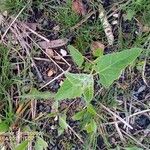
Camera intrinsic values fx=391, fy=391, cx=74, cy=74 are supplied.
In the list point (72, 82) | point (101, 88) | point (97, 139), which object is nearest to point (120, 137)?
point (97, 139)

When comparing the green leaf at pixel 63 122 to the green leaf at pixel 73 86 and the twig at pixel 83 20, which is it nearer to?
the green leaf at pixel 73 86

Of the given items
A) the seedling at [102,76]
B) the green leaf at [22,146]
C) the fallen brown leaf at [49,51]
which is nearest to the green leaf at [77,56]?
the seedling at [102,76]

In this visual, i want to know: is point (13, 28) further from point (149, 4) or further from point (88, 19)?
point (149, 4)

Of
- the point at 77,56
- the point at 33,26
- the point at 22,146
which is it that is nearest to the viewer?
the point at 77,56

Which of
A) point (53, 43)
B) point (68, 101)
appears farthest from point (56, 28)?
point (68, 101)

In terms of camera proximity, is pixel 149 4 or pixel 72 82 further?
pixel 149 4

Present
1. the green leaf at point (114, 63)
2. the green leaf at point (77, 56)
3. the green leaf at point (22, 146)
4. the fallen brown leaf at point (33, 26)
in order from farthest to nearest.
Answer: the fallen brown leaf at point (33, 26), the green leaf at point (22, 146), the green leaf at point (77, 56), the green leaf at point (114, 63)

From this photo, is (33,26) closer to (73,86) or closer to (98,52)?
(98,52)

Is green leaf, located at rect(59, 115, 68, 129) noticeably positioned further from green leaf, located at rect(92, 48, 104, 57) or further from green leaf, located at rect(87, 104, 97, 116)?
green leaf, located at rect(92, 48, 104, 57)
